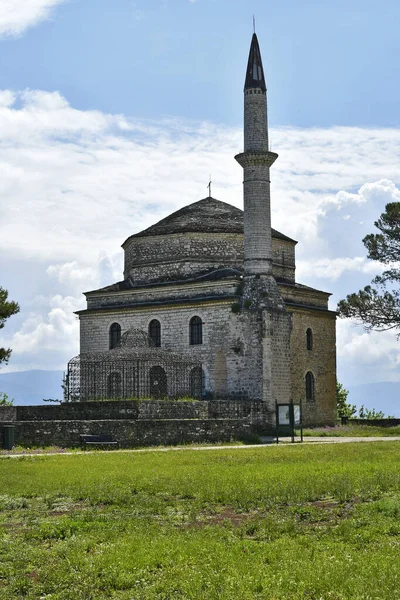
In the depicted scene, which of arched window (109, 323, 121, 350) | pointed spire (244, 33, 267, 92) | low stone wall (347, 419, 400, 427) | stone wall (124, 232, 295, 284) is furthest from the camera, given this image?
low stone wall (347, 419, 400, 427)

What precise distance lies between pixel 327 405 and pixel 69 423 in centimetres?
2255

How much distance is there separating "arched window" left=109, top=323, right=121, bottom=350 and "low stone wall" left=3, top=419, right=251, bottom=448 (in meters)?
15.3

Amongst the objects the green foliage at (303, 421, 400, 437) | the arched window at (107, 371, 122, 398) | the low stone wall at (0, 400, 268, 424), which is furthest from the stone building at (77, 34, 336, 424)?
the low stone wall at (0, 400, 268, 424)

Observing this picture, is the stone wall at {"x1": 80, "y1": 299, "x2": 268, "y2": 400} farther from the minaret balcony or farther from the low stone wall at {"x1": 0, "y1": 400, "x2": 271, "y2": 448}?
the minaret balcony

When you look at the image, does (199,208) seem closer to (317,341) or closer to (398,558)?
(317,341)

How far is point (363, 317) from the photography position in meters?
44.1

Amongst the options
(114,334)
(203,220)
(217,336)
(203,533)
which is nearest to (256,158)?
(203,220)

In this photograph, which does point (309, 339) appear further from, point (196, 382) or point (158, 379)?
point (158, 379)

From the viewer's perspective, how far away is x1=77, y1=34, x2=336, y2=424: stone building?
40.8m

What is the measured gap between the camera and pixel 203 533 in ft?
33.8

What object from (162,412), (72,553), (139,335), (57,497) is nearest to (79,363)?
(139,335)

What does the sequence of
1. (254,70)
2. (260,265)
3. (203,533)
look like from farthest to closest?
(254,70) < (260,265) < (203,533)

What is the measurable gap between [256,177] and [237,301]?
19.4ft

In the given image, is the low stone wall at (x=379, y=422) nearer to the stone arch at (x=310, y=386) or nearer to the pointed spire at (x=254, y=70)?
the stone arch at (x=310, y=386)
